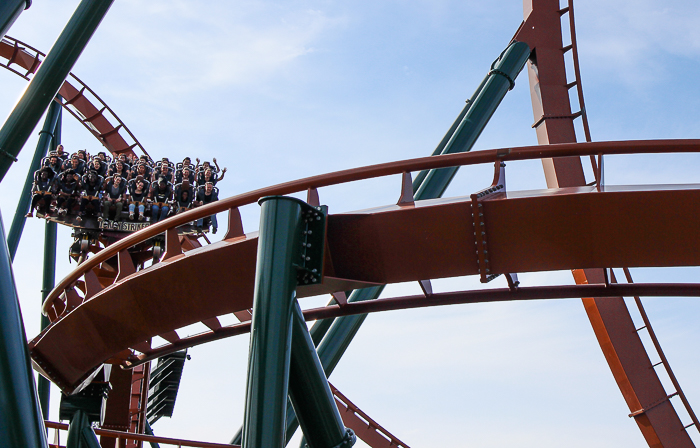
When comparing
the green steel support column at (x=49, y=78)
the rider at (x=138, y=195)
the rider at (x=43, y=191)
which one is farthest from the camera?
the rider at (x=138, y=195)

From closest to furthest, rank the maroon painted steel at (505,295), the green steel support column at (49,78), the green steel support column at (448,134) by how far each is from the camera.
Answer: the green steel support column at (49,78) → the maroon painted steel at (505,295) → the green steel support column at (448,134)

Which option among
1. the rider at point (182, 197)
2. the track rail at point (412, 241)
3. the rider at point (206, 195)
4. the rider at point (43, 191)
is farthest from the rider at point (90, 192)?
the track rail at point (412, 241)

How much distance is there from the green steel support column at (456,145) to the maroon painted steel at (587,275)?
706 millimetres

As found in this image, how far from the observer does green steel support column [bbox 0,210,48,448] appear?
274 cm

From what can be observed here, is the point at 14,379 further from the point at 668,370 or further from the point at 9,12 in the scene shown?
the point at 668,370

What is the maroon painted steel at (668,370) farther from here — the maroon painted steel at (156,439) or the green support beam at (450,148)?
the maroon painted steel at (156,439)

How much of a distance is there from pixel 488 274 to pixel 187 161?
610cm

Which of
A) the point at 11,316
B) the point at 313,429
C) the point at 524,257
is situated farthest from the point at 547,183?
the point at 11,316

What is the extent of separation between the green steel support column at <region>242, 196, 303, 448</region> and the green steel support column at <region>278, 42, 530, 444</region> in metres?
2.52

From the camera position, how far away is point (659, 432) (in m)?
7.23

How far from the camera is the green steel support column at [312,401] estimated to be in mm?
3379

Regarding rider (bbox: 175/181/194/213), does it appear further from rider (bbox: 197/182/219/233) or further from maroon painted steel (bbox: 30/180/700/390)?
maroon painted steel (bbox: 30/180/700/390)

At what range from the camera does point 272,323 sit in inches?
131

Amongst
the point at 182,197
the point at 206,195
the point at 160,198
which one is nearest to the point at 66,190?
the point at 160,198
